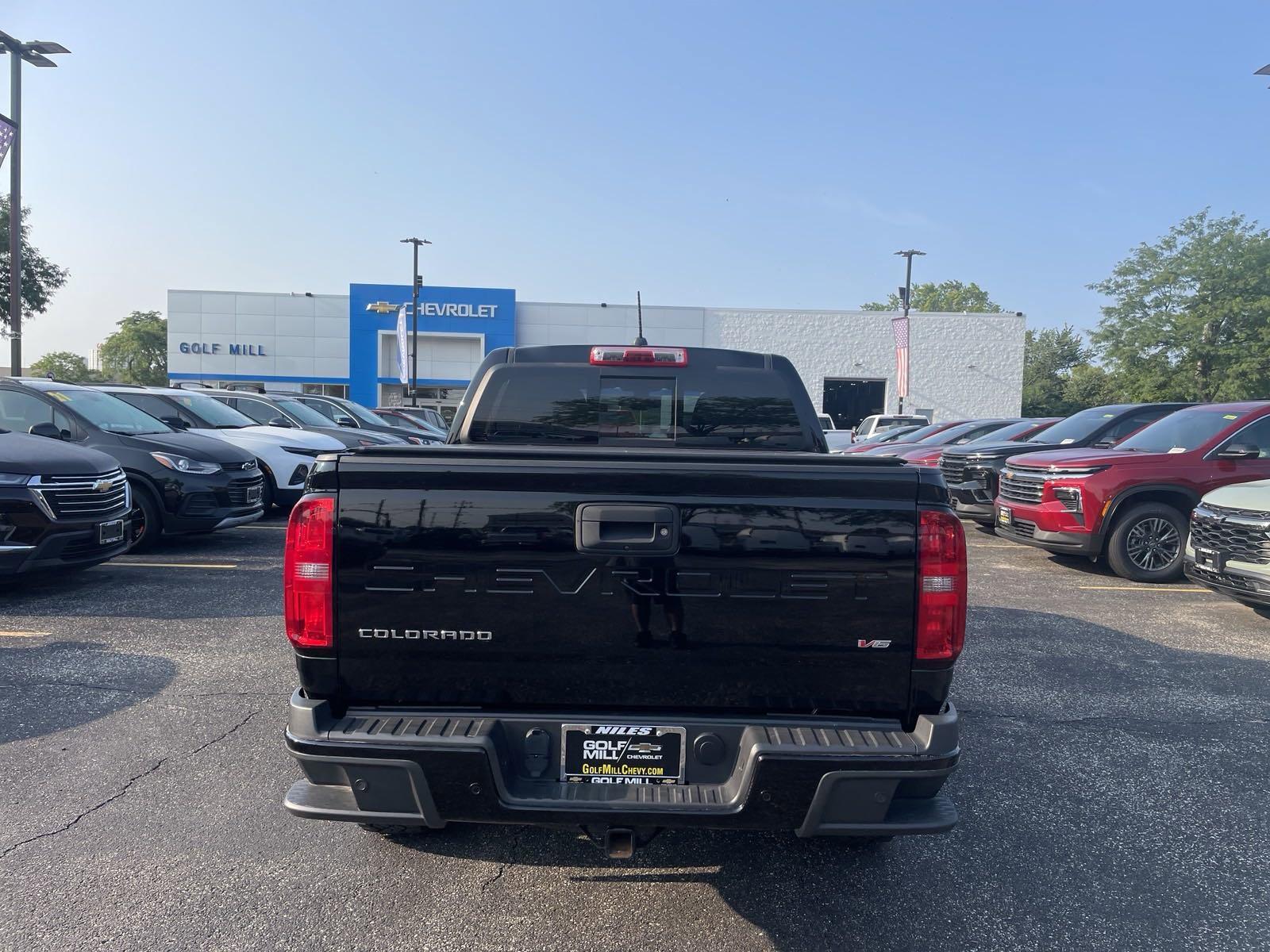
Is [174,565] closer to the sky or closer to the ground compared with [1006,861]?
closer to the sky

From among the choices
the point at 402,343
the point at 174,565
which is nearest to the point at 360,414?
the point at 174,565

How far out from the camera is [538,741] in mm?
2416

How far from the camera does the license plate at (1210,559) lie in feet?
21.3

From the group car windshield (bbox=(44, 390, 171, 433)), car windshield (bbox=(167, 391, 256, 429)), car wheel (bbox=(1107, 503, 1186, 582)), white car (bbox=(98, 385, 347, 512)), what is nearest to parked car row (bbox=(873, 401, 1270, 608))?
car wheel (bbox=(1107, 503, 1186, 582))

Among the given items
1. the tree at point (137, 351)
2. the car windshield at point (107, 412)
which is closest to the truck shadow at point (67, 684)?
the car windshield at point (107, 412)

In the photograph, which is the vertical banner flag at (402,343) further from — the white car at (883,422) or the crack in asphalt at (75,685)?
the crack in asphalt at (75,685)

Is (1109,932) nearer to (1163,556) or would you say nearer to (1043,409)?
(1163,556)

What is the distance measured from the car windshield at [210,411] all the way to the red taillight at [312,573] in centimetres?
1000

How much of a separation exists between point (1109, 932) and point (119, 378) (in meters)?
84.8

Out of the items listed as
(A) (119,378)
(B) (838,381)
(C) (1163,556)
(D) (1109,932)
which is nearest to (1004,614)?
(C) (1163,556)

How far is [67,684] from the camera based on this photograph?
4.83 metres

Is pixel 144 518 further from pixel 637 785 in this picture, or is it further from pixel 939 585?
pixel 939 585

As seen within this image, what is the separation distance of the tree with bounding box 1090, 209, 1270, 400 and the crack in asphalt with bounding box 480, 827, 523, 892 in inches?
1668

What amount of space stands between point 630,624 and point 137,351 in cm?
8311
